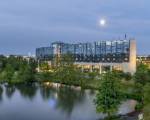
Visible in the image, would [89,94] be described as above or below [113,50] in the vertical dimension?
below

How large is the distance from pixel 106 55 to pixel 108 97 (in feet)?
218

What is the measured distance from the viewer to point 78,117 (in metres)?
30.0

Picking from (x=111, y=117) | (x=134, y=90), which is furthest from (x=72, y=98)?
(x=111, y=117)

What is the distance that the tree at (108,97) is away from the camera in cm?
2588

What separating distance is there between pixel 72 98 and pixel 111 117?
53.8 feet

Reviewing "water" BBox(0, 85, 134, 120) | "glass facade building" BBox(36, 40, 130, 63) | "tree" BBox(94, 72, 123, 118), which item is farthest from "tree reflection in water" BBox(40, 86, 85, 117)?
"glass facade building" BBox(36, 40, 130, 63)

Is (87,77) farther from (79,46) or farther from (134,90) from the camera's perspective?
(79,46)

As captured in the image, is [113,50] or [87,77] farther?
[113,50]

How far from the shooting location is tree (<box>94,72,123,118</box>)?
1019 inches

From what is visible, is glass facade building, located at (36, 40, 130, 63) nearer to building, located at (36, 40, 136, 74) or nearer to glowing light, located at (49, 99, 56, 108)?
building, located at (36, 40, 136, 74)

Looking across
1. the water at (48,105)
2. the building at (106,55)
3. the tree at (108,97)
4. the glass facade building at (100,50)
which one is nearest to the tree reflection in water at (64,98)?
the water at (48,105)

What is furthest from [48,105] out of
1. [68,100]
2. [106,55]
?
[106,55]

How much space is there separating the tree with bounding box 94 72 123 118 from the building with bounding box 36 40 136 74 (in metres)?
49.0

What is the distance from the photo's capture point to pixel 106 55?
92.1 metres
